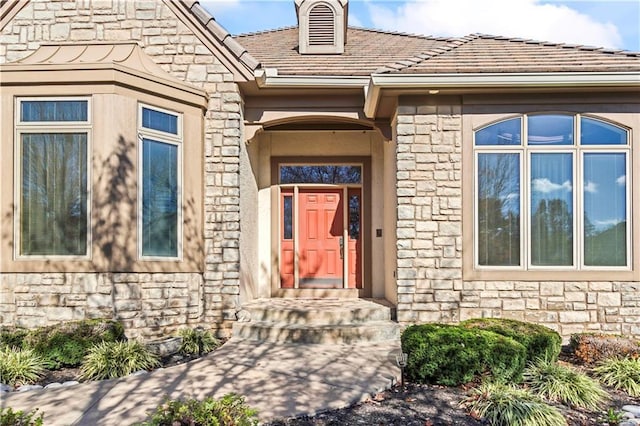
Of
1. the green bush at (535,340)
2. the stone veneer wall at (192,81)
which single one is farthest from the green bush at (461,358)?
the stone veneer wall at (192,81)

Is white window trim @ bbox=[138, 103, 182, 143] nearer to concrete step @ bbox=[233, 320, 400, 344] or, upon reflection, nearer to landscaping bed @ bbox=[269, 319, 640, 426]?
concrete step @ bbox=[233, 320, 400, 344]

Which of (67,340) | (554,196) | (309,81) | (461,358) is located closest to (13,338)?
(67,340)

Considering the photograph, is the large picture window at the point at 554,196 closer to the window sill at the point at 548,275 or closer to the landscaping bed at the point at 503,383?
the window sill at the point at 548,275

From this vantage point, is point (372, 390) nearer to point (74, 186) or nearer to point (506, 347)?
point (506, 347)

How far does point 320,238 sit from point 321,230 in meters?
0.16

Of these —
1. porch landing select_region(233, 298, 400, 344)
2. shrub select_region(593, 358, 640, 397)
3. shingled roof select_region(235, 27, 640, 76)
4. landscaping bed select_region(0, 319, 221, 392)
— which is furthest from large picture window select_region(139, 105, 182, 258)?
shrub select_region(593, 358, 640, 397)

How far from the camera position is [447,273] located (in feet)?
23.4

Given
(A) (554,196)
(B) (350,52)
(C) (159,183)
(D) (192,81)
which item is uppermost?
(B) (350,52)

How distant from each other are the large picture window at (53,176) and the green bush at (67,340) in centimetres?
109

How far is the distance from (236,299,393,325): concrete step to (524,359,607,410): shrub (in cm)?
272

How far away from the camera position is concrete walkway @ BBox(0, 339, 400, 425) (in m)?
4.19

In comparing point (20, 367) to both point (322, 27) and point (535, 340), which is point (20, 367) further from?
point (322, 27)

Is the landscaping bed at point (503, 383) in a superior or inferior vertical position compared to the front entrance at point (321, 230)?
inferior

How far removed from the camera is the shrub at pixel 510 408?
3.88m
